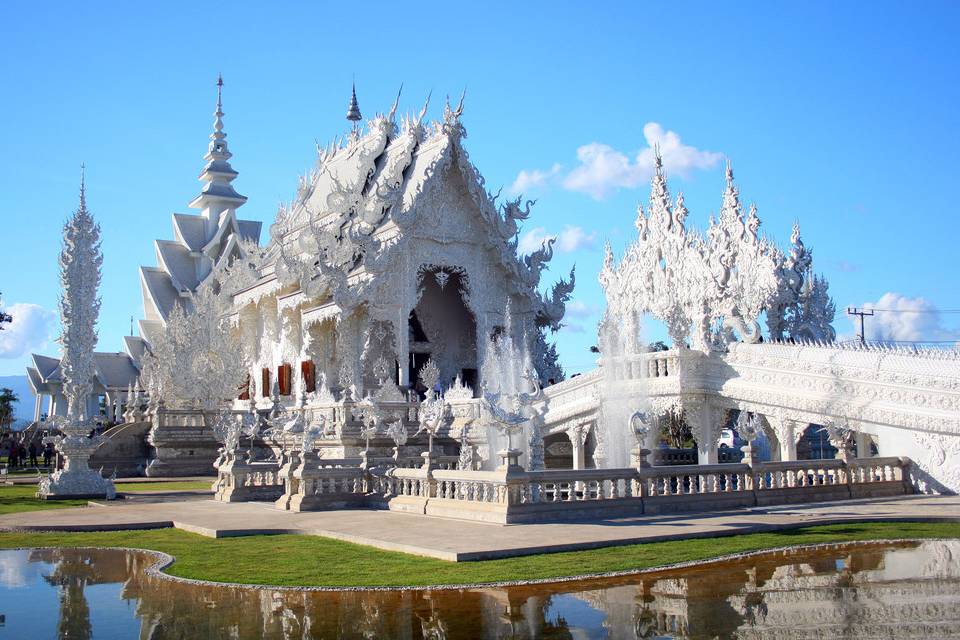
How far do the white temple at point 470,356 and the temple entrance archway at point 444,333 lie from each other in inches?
2.6

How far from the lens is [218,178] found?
52.2 meters

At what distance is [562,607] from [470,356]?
24.4m

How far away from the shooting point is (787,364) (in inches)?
725

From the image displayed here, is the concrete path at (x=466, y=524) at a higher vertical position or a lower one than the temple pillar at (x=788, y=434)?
lower

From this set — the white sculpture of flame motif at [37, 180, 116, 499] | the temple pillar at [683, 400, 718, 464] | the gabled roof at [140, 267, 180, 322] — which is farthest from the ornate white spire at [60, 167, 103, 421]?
the gabled roof at [140, 267, 180, 322]

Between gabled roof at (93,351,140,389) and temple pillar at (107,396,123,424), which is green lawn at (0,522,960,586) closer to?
temple pillar at (107,396,123,424)

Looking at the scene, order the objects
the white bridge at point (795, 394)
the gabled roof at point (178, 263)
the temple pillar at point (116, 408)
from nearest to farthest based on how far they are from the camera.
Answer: the white bridge at point (795, 394)
the temple pillar at point (116, 408)
the gabled roof at point (178, 263)

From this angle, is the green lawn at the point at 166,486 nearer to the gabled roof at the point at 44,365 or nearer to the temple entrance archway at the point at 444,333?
the temple entrance archway at the point at 444,333

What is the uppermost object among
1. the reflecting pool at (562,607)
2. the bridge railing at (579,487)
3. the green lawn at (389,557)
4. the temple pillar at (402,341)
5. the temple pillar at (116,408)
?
the temple pillar at (402,341)

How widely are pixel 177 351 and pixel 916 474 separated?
24.9 meters

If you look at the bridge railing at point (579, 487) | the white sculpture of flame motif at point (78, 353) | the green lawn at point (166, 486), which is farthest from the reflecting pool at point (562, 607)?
the green lawn at point (166, 486)

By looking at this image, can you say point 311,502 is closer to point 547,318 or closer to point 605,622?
point 605,622

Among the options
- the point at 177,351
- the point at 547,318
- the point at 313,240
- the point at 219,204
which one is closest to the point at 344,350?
the point at 313,240

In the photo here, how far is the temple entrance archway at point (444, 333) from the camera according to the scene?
30641 millimetres
